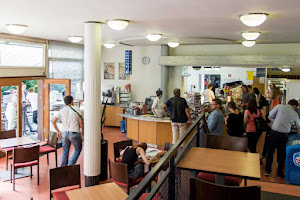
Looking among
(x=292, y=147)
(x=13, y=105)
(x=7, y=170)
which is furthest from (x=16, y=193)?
(x=292, y=147)

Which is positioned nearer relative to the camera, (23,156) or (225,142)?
(225,142)

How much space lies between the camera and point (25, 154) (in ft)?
19.5

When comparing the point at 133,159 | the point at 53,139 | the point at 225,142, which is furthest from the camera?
the point at 53,139

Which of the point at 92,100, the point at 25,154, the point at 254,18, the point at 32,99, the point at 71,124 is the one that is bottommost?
the point at 25,154

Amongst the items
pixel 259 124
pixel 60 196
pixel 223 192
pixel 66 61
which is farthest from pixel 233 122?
pixel 66 61

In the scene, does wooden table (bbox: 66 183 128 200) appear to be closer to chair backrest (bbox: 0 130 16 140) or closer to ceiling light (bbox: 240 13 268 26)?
ceiling light (bbox: 240 13 268 26)

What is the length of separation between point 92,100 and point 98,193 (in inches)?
103

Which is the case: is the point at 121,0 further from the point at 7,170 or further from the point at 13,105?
the point at 13,105

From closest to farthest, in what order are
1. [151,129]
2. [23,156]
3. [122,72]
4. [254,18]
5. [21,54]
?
[254,18] → [23,156] → [21,54] → [151,129] → [122,72]

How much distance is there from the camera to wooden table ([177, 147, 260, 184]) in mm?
2600

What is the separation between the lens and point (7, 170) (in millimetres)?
6973

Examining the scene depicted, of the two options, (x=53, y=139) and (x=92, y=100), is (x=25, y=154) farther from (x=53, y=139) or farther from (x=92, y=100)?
(x=92, y=100)

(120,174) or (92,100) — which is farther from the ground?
(92,100)

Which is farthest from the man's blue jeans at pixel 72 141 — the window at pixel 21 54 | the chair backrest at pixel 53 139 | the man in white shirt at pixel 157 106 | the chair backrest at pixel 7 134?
the window at pixel 21 54
